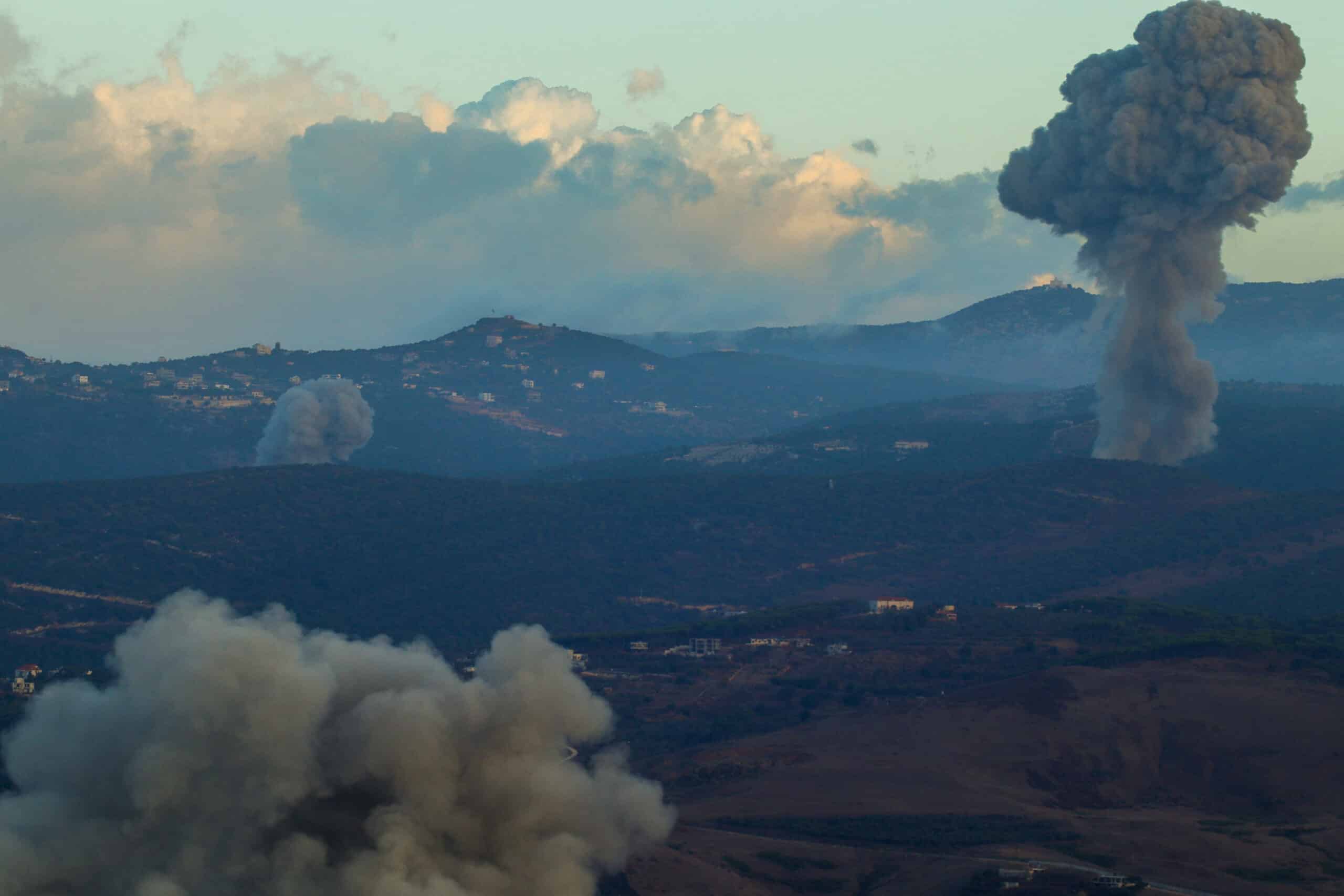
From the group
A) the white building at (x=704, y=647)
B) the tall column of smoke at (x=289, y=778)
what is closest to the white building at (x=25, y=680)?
the white building at (x=704, y=647)

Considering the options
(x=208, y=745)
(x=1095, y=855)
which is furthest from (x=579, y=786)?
(x=1095, y=855)

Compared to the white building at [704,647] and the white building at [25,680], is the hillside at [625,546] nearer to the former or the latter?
the white building at [25,680]

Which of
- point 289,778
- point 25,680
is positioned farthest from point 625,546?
point 289,778

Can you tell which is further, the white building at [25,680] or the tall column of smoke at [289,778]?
the white building at [25,680]

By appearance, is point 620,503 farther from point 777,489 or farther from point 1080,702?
point 1080,702

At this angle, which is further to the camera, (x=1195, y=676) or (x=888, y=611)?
(x=888, y=611)
